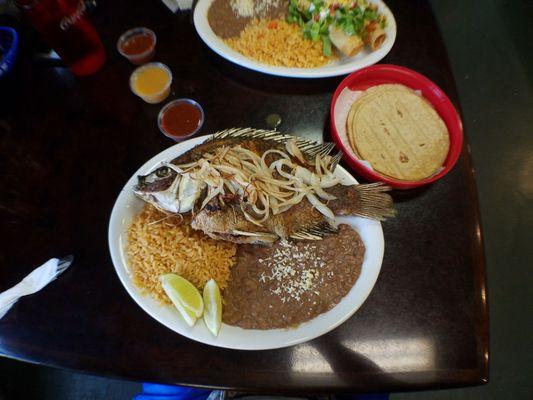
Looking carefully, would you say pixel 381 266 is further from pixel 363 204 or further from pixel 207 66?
pixel 207 66

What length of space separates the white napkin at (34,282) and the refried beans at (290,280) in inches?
28.8

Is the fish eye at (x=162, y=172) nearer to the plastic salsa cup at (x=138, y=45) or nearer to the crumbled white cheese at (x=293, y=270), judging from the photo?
the crumbled white cheese at (x=293, y=270)

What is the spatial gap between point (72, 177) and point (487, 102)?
315cm

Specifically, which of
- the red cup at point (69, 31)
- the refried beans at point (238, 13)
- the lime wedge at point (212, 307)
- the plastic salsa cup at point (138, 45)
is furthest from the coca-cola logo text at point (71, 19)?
the lime wedge at point (212, 307)

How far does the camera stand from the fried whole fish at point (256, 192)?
1380mm

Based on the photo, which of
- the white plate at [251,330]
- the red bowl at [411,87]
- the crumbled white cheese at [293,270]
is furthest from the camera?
the red bowl at [411,87]

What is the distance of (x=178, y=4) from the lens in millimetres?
2021

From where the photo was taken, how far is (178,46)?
1.99 m

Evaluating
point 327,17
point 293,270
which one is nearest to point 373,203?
point 293,270

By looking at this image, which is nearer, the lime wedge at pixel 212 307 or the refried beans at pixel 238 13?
the lime wedge at pixel 212 307

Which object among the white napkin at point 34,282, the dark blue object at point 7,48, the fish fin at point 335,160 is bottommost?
the white napkin at point 34,282

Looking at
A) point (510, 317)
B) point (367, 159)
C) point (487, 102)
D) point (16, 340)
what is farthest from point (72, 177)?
point (487, 102)

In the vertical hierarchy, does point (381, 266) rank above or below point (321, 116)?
below

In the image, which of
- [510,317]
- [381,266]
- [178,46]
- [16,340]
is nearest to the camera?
[16,340]
